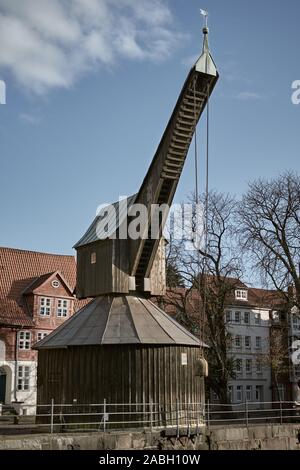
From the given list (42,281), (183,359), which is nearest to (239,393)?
(42,281)

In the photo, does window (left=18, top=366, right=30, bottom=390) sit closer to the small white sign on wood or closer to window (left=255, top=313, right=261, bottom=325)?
the small white sign on wood

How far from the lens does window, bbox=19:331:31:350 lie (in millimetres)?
37875

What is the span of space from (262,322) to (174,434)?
35264 mm

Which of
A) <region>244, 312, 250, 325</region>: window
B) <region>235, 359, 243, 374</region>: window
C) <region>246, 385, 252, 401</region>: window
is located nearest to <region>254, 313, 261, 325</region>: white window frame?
<region>244, 312, 250, 325</region>: window

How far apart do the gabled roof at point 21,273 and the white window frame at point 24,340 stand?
65cm

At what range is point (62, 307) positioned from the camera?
134 ft

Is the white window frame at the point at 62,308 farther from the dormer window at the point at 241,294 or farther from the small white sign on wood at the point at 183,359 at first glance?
the small white sign on wood at the point at 183,359

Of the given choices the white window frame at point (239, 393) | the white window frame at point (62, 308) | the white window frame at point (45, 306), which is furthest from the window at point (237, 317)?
the white window frame at point (45, 306)

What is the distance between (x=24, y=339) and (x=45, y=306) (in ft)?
8.93

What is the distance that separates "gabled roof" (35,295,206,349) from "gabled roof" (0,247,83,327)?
14579mm

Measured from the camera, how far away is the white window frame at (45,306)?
39562 mm

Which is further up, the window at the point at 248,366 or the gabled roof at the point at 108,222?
the gabled roof at the point at 108,222

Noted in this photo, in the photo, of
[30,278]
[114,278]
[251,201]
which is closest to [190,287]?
[251,201]
